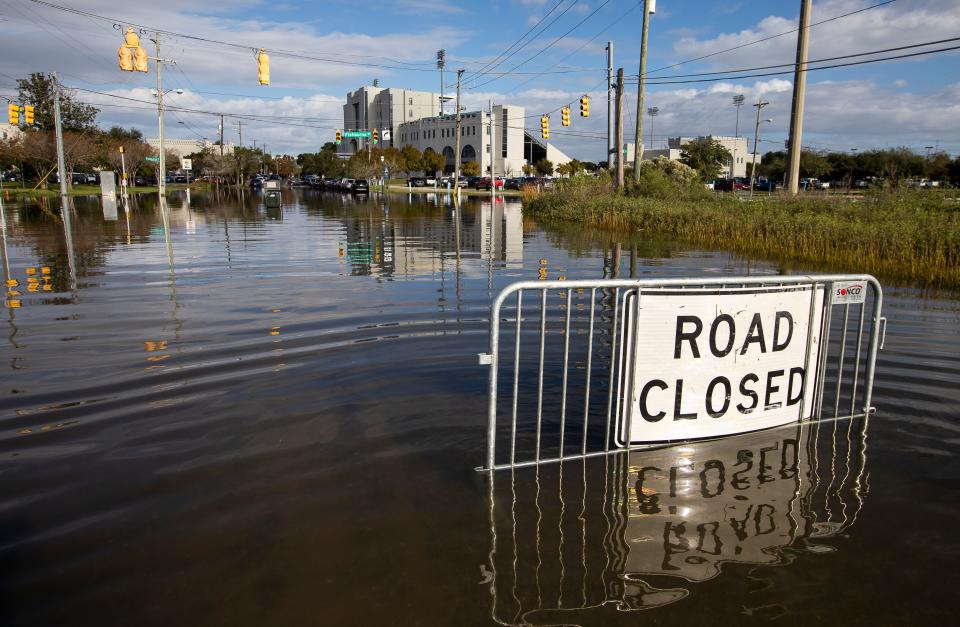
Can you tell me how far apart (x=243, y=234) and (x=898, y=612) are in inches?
1001

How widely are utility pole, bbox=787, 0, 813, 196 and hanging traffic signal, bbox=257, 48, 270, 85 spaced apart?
768 inches

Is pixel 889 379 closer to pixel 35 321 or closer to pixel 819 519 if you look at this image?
pixel 819 519

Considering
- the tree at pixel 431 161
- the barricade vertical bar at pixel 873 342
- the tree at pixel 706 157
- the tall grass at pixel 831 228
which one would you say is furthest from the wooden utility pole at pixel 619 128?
the tree at pixel 431 161

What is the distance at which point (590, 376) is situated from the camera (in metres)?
6.32

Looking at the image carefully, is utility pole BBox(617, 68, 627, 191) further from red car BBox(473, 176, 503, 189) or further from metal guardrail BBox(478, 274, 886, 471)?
red car BBox(473, 176, 503, 189)

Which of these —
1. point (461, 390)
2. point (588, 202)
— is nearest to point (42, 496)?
point (461, 390)

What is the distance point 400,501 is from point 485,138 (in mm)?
126168

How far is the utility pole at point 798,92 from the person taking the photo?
82.7 feet

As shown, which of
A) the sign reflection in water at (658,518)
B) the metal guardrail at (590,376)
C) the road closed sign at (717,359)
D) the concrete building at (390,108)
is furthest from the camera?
the concrete building at (390,108)

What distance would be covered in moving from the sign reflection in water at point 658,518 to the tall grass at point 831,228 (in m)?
11.7

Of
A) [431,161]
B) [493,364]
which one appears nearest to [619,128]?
[493,364]

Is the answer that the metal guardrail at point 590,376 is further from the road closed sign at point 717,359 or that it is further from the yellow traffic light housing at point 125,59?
the yellow traffic light housing at point 125,59

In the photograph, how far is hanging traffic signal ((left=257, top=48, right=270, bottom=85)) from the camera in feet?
79.4

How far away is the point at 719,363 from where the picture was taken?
196 inches
